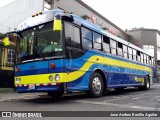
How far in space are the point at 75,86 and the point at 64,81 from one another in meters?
0.74

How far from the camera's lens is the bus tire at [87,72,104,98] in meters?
10.0

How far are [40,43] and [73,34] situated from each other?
1.22 metres

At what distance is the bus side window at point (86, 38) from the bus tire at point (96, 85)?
119cm

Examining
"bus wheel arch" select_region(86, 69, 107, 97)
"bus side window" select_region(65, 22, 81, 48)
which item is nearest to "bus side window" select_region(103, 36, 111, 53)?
"bus wheel arch" select_region(86, 69, 107, 97)

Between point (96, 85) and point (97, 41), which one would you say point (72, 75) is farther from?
point (97, 41)

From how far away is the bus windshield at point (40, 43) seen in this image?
8695 millimetres

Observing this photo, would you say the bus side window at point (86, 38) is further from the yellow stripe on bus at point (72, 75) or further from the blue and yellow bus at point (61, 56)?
the yellow stripe on bus at point (72, 75)

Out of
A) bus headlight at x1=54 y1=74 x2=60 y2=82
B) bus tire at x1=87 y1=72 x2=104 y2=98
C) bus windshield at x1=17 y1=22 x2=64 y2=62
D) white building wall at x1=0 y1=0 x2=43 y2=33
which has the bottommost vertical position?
bus tire at x1=87 y1=72 x2=104 y2=98

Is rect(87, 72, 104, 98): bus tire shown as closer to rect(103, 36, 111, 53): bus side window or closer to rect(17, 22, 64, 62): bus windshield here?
rect(103, 36, 111, 53): bus side window

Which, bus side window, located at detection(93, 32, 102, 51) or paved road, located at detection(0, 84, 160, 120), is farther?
bus side window, located at detection(93, 32, 102, 51)

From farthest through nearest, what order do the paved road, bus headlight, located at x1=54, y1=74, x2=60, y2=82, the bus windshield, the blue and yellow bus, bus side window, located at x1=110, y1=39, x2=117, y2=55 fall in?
1. bus side window, located at x1=110, y1=39, x2=117, y2=55
2. the bus windshield
3. the blue and yellow bus
4. bus headlight, located at x1=54, y1=74, x2=60, y2=82
5. the paved road

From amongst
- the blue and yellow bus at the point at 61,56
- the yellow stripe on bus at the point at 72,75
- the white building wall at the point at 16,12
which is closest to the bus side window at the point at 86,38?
the blue and yellow bus at the point at 61,56

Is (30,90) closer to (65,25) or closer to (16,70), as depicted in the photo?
(16,70)

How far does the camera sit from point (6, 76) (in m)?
14.0
